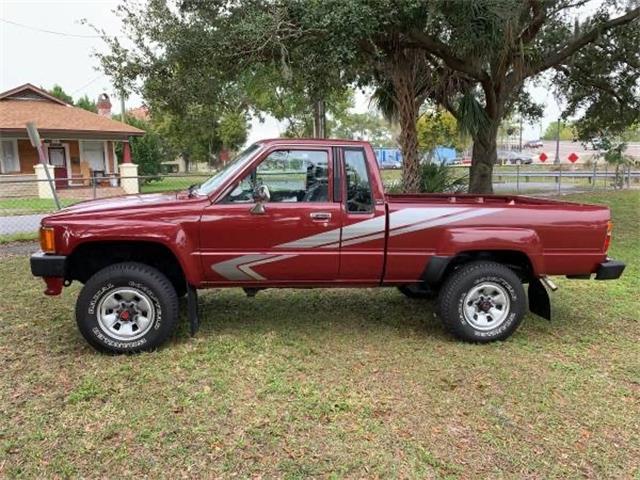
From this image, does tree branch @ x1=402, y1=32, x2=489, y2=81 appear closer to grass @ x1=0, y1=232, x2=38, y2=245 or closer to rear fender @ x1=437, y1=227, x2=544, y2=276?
rear fender @ x1=437, y1=227, x2=544, y2=276

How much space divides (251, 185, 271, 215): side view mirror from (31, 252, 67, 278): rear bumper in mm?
1614

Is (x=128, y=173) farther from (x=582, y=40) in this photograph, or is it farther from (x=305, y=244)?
(x=305, y=244)

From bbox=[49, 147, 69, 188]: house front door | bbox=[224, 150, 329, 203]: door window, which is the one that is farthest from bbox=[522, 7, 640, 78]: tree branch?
bbox=[49, 147, 69, 188]: house front door

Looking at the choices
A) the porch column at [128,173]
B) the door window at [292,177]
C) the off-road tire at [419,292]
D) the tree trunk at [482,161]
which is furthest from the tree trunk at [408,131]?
the porch column at [128,173]

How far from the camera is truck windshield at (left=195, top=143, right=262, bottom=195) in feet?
16.0

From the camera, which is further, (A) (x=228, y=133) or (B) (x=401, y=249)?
(A) (x=228, y=133)

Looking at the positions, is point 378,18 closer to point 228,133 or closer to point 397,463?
point 397,463

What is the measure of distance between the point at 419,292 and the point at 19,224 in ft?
35.0

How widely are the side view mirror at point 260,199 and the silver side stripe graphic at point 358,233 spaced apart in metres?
0.35

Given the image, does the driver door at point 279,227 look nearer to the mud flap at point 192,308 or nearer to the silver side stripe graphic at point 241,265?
the silver side stripe graphic at point 241,265

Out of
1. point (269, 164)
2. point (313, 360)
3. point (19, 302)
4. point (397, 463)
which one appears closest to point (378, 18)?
point (269, 164)

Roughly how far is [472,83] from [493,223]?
9416 millimetres

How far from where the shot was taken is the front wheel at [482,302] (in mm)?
4977

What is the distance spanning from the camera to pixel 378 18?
789 cm
